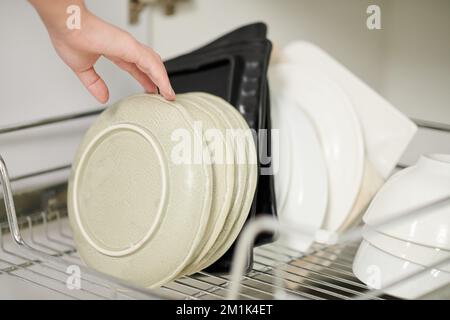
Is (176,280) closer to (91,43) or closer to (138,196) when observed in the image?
(138,196)

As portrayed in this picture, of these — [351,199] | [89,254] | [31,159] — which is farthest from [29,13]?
[351,199]

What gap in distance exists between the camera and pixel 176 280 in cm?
85

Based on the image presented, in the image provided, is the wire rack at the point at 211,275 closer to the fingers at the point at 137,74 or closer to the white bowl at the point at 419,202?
the white bowl at the point at 419,202

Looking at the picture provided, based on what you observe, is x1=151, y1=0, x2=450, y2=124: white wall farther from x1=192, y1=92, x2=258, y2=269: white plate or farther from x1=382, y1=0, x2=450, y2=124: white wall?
x1=192, y1=92, x2=258, y2=269: white plate

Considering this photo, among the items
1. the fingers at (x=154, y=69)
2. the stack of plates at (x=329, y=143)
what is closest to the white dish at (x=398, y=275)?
the stack of plates at (x=329, y=143)

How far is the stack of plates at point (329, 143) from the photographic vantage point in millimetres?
934

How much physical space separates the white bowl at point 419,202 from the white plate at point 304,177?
11 centimetres

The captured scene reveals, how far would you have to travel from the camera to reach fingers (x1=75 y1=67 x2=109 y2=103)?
0.84 meters

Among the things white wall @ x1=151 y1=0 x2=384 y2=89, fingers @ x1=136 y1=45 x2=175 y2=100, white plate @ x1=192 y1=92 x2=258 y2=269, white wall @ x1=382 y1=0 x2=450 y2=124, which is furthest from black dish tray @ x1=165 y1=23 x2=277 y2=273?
white wall @ x1=382 y1=0 x2=450 y2=124

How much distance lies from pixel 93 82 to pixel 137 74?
5 centimetres

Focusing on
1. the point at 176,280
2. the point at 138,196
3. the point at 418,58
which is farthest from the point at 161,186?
the point at 418,58

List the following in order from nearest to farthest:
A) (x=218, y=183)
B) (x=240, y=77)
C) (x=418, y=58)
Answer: (x=218, y=183) < (x=240, y=77) < (x=418, y=58)

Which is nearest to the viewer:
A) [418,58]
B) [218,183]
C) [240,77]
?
[218,183]
